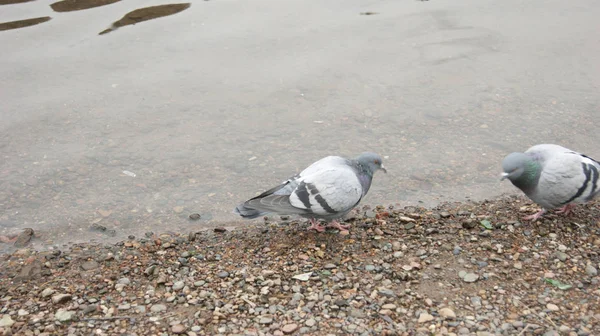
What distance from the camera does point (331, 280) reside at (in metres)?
3.96

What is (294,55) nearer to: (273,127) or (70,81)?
(273,127)

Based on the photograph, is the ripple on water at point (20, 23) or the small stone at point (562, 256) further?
the ripple on water at point (20, 23)

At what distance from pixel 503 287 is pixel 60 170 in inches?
167

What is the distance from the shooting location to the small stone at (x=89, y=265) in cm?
423

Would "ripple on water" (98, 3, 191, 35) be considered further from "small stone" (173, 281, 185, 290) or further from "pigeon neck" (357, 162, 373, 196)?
"small stone" (173, 281, 185, 290)

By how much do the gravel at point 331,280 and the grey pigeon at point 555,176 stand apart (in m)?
0.28

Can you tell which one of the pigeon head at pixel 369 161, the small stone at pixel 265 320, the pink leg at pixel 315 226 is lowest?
the pink leg at pixel 315 226

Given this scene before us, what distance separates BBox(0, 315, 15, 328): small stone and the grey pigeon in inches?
141

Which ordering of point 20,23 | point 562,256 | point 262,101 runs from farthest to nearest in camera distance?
1. point 20,23
2. point 262,101
3. point 562,256

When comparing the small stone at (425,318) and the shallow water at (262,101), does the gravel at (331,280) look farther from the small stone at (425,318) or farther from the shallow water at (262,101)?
the shallow water at (262,101)

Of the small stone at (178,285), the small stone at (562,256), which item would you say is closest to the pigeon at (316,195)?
the small stone at (178,285)

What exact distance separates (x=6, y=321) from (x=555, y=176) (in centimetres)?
398

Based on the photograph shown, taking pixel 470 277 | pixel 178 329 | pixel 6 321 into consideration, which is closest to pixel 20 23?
pixel 6 321

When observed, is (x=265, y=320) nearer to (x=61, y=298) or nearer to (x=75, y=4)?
(x=61, y=298)
